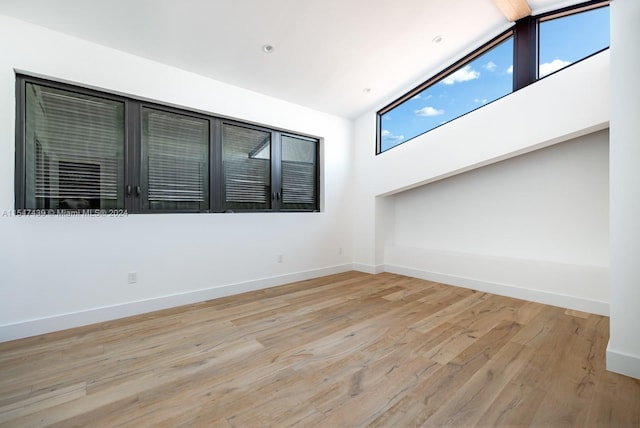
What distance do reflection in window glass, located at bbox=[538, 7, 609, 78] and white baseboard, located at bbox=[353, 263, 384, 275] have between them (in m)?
3.37

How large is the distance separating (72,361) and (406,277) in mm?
4110

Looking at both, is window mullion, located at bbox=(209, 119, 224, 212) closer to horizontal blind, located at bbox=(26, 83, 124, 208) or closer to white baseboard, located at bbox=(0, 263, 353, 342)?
horizontal blind, located at bbox=(26, 83, 124, 208)

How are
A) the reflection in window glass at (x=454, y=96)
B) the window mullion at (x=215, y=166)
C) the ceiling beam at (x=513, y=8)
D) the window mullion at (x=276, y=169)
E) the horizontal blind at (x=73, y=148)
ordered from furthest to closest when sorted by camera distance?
the window mullion at (x=276, y=169) → the window mullion at (x=215, y=166) → the reflection in window glass at (x=454, y=96) → the ceiling beam at (x=513, y=8) → the horizontal blind at (x=73, y=148)

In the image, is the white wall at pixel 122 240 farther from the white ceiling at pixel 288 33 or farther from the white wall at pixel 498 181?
the white wall at pixel 498 181

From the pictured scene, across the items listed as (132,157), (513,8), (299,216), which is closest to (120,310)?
(132,157)

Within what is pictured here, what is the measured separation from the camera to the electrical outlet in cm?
279

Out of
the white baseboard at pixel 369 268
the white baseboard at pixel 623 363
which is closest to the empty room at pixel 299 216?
the white baseboard at pixel 623 363

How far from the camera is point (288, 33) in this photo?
274cm

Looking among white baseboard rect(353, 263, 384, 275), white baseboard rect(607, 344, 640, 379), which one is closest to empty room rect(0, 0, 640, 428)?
white baseboard rect(607, 344, 640, 379)

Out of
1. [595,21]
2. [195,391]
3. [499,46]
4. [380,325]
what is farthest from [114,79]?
[595,21]

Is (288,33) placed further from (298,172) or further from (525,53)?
(525,53)

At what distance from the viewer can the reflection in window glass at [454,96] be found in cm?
327

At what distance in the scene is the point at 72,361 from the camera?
1.96 m

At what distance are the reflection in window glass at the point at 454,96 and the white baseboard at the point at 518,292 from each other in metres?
2.21
